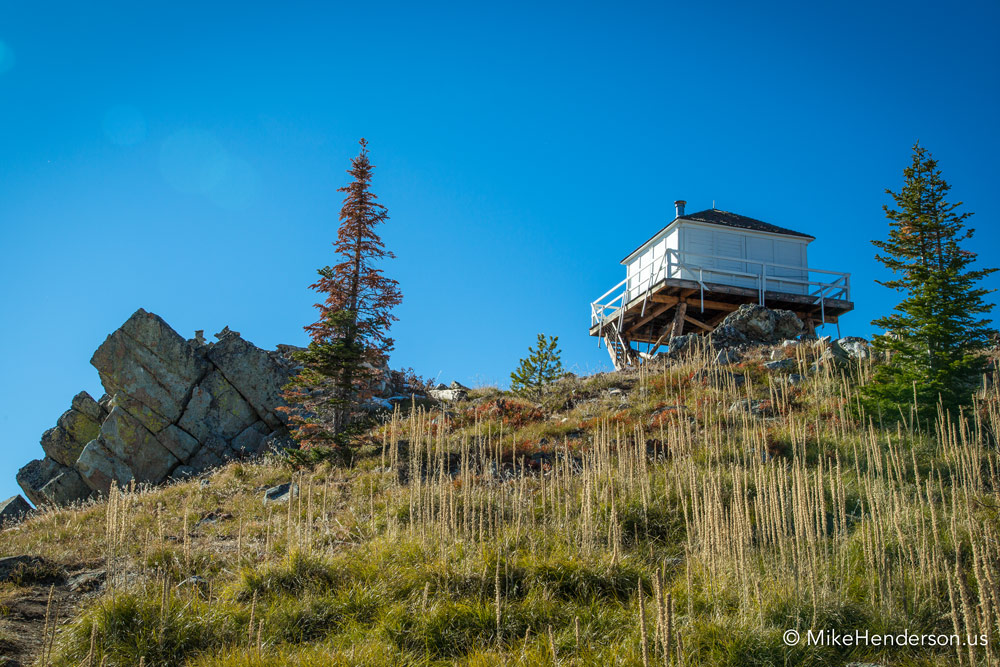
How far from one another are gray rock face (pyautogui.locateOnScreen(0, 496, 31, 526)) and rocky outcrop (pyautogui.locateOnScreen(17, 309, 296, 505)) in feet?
1.18

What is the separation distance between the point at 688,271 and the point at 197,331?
1808cm

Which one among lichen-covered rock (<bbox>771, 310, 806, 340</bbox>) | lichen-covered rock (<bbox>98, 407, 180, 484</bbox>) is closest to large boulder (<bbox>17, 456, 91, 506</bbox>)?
lichen-covered rock (<bbox>98, 407, 180, 484</bbox>)

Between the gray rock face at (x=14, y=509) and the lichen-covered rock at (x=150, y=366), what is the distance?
3511 mm

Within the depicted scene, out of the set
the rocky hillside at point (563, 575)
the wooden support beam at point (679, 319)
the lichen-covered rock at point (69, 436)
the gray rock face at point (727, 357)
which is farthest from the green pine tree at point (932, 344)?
the lichen-covered rock at point (69, 436)

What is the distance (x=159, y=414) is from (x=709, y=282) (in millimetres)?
19934

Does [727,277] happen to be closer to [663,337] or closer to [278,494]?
[663,337]

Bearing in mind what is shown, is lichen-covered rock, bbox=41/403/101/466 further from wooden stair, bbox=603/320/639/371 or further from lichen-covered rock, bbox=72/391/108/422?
wooden stair, bbox=603/320/639/371

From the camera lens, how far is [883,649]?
17.8ft

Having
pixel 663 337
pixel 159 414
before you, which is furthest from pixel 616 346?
pixel 159 414

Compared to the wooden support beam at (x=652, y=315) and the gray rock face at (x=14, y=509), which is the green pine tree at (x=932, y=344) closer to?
the wooden support beam at (x=652, y=315)

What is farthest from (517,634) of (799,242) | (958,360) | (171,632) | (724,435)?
(799,242)

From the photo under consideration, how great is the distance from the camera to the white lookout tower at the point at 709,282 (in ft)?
82.5

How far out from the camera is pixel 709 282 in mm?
25062

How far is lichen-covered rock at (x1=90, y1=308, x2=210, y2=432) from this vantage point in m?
19.3
